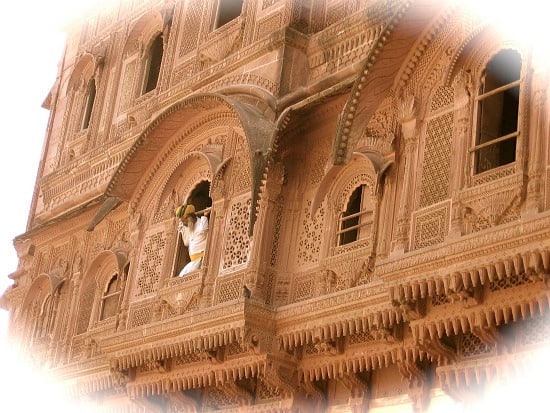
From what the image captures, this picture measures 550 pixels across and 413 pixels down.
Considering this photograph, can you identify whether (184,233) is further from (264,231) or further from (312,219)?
(312,219)

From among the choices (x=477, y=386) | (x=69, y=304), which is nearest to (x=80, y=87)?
(x=69, y=304)

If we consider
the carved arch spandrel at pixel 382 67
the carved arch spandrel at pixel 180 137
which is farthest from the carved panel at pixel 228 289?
the carved arch spandrel at pixel 382 67

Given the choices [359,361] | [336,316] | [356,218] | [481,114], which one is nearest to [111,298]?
[356,218]

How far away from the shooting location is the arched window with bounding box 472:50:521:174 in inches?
334

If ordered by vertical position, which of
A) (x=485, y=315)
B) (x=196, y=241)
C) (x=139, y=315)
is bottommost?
(x=485, y=315)

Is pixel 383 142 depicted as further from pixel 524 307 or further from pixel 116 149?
pixel 116 149

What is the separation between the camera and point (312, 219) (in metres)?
10.2

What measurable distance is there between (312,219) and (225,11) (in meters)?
3.71

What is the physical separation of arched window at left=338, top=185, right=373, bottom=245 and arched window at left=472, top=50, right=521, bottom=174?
138 centimetres

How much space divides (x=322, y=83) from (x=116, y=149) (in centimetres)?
437

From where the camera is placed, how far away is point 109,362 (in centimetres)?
1180

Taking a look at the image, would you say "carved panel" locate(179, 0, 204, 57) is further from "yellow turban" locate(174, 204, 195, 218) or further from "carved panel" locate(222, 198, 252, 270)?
"carved panel" locate(222, 198, 252, 270)

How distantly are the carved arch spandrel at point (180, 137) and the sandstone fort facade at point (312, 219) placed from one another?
0.02 meters

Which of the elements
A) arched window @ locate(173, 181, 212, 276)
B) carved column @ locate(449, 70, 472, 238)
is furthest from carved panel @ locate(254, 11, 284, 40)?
carved column @ locate(449, 70, 472, 238)
